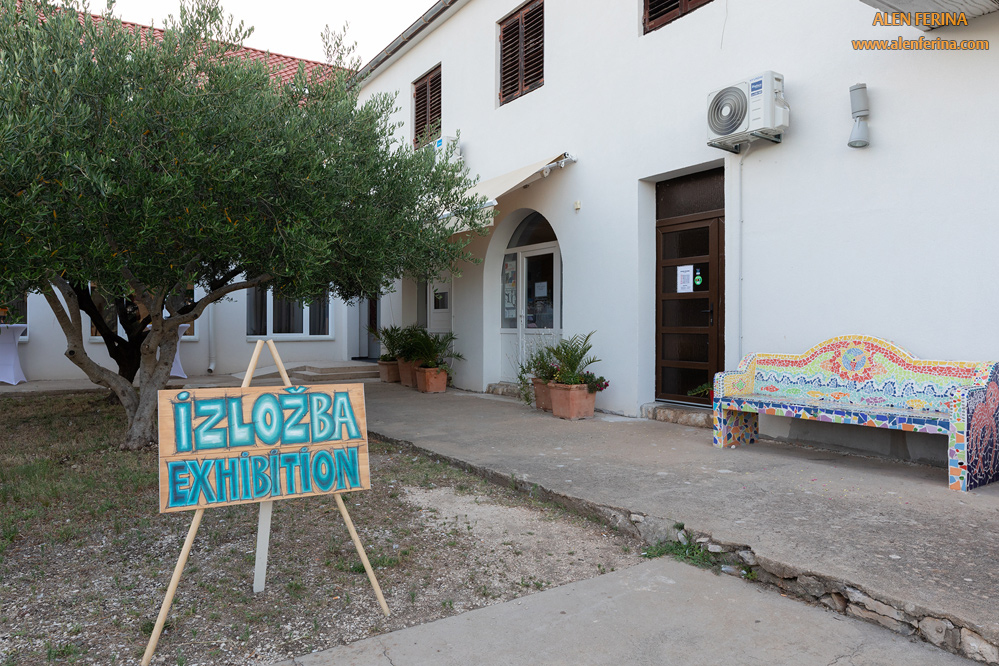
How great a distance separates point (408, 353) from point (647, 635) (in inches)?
322

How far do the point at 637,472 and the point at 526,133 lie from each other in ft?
18.6

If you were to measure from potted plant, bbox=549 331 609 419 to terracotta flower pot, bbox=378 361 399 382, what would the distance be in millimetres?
4464

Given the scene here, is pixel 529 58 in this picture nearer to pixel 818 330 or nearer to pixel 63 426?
pixel 818 330

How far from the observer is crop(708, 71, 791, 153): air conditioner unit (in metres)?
5.57

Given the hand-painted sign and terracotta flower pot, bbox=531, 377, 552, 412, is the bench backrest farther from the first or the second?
the hand-painted sign

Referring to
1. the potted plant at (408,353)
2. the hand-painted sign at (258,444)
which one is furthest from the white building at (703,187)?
the hand-painted sign at (258,444)

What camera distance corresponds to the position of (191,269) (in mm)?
4984

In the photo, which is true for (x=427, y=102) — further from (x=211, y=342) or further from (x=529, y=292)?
(x=211, y=342)

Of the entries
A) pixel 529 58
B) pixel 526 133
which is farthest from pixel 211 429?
pixel 529 58

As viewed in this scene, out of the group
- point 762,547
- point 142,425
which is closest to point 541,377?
point 142,425

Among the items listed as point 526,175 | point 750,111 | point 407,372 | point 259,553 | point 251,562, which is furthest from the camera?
point 407,372

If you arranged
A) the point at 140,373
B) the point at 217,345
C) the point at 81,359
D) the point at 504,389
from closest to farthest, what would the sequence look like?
the point at 81,359
the point at 140,373
the point at 504,389
the point at 217,345

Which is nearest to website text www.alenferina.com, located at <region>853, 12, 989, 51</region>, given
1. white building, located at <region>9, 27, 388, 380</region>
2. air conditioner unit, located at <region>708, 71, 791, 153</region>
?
air conditioner unit, located at <region>708, 71, 791, 153</region>

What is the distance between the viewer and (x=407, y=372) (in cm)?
1071
